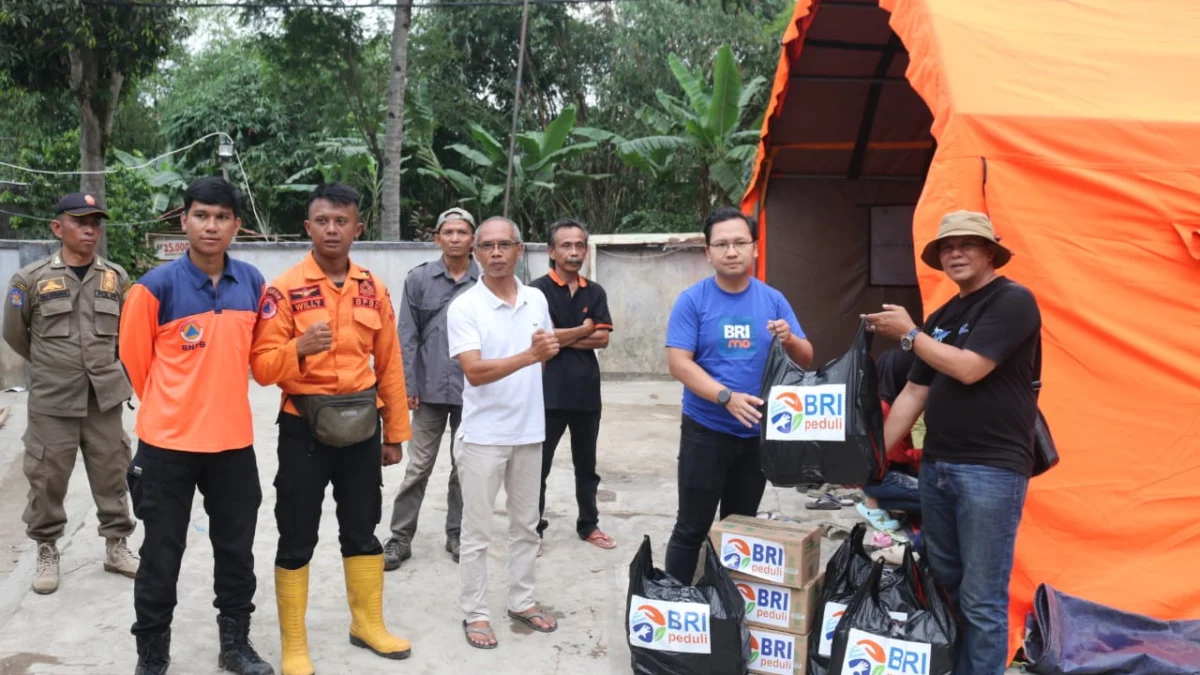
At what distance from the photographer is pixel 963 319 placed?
10.8 ft

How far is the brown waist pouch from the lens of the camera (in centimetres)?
353

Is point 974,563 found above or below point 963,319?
below

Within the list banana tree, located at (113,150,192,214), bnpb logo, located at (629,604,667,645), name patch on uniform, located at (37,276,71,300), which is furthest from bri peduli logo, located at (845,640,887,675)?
banana tree, located at (113,150,192,214)

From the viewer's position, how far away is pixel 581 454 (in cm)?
530

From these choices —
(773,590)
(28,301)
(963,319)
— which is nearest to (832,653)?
(773,590)

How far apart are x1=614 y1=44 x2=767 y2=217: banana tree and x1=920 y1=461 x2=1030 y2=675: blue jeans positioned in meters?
9.74

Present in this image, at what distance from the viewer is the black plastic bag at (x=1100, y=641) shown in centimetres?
369

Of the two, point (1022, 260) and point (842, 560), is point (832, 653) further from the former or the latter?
point (1022, 260)

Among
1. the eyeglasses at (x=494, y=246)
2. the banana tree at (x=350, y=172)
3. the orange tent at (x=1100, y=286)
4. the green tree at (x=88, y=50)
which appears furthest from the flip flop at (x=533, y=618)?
the banana tree at (x=350, y=172)

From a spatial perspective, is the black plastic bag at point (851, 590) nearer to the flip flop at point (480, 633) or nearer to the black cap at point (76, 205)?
the flip flop at point (480, 633)

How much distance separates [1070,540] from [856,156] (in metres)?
5.16

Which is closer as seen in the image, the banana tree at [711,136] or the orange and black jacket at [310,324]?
the orange and black jacket at [310,324]

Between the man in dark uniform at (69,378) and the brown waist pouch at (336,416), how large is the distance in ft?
5.52

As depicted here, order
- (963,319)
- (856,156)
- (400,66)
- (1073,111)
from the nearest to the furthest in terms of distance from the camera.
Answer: (963,319) < (1073,111) < (856,156) < (400,66)
